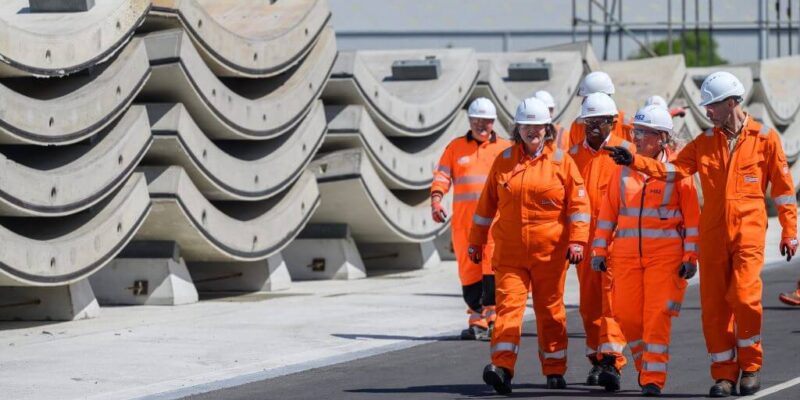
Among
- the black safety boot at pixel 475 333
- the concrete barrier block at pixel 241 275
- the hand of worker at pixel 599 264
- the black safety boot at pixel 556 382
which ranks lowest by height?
the concrete barrier block at pixel 241 275

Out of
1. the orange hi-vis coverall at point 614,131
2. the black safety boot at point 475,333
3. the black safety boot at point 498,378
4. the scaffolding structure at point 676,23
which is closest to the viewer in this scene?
the black safety boot at point 498,378

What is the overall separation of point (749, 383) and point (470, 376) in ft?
6.81

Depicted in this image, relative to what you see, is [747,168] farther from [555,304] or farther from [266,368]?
[266,368]

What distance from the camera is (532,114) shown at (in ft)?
34.3

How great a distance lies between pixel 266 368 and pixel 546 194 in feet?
8.48

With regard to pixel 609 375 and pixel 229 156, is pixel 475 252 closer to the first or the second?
pixel 609 375

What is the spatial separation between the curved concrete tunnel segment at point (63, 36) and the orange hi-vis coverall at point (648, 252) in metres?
5.22

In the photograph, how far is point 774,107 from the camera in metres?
32.1

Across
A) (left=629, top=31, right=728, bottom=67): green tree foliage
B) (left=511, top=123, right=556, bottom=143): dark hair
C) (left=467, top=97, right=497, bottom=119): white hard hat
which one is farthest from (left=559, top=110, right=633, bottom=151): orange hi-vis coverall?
(left=629, top=31, right=728, bottom=67): green tree foliage

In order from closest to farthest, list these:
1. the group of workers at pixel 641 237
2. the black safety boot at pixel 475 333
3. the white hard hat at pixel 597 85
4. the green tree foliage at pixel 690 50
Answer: the group of workers at pixel 641 237 < the white hard hat at pixel 597 85 < the black safety boot at pixel 475 333 < the green tree foliage at pixel 690 50

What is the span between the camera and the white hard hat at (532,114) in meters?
10.4

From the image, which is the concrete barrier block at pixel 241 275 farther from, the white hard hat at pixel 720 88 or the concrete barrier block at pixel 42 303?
the white hard hat at pixel 720 88

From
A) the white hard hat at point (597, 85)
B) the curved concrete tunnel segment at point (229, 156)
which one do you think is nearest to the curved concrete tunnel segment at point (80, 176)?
the curved concrete tunnel segment at point (229, 156)

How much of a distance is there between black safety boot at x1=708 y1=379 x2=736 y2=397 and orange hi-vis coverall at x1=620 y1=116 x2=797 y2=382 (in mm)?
66
